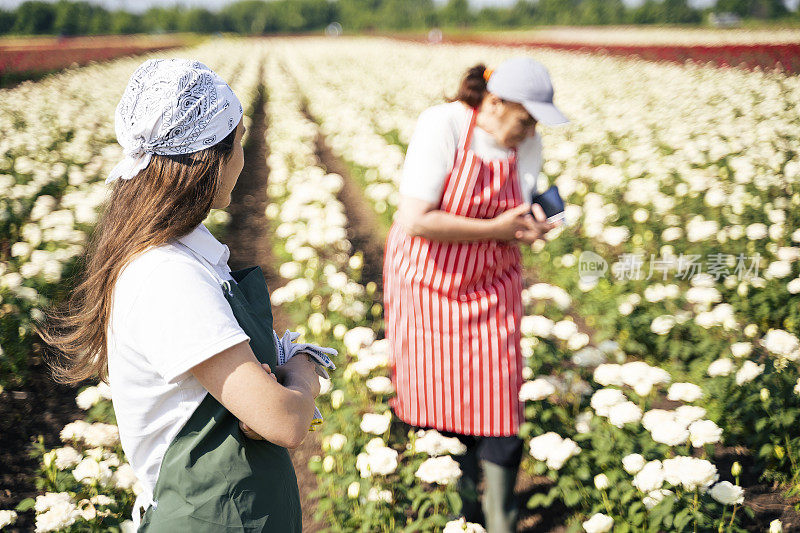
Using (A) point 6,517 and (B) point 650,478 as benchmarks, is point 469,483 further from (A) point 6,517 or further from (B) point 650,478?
(A) point 6,517

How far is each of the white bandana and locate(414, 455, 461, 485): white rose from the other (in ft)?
4.24

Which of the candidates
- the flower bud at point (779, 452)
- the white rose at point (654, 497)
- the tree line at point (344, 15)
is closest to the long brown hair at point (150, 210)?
the white rose at point (654, 497)

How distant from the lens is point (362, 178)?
7.39 metres

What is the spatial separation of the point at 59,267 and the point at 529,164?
9.36 feet

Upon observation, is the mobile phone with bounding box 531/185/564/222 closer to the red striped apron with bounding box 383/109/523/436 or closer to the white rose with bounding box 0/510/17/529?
the red striped apron with bounding box 383/109/523/436

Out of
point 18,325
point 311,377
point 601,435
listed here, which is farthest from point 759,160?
point 18,325

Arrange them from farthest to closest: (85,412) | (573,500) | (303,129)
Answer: (303,129), (85,412), (573,500)

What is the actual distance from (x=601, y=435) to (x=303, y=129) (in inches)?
267

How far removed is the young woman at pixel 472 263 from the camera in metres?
1.87

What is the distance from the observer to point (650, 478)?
187 centimetres

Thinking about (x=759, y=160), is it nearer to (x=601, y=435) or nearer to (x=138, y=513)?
(x=601, y=435)

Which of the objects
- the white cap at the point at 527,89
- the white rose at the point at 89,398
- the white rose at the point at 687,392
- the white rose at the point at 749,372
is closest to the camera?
the white cap at the point at 527,89

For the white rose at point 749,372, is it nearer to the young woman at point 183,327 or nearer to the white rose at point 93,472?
the young woman at point 183,327

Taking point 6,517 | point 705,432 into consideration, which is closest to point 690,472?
point 705,432
